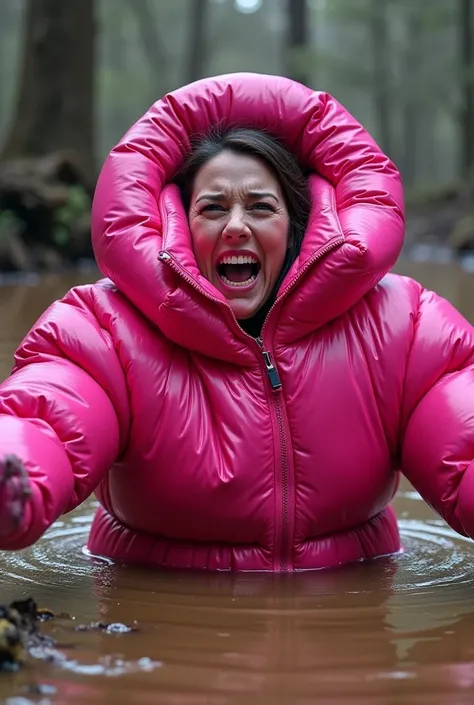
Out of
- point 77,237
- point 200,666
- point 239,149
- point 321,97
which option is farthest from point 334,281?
point 77,237

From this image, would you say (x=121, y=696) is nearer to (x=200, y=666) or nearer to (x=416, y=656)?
(x=200, y=666)

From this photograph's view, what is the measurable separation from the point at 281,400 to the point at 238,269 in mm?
486

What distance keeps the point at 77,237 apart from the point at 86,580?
11.6 meters

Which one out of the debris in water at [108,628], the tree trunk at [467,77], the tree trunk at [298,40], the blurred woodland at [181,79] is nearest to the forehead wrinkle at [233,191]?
the debris in water at [108,628]

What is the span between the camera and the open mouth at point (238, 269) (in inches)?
147

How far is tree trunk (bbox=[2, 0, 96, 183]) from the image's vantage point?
50.1 ft

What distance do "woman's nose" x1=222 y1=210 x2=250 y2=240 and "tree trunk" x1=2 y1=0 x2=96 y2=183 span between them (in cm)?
1216

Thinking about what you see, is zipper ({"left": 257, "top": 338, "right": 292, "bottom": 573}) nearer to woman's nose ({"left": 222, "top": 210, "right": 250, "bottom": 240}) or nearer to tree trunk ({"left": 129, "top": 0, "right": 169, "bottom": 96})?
woman's nose ({"left": 222, "top": 210, "right": 250, "bottom": 240})

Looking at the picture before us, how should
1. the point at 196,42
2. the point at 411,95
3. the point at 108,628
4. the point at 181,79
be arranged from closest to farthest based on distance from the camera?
1. the point at 108,628
2. the point at 196,42
3. the point at 411,95
4. the point at 181,79

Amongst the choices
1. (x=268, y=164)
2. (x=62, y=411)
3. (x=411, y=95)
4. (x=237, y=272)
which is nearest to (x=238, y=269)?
(x=237, y=272)

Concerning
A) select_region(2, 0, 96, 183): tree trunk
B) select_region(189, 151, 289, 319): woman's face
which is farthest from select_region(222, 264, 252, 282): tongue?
select_region(2, 0, 96, 183): tree trunk

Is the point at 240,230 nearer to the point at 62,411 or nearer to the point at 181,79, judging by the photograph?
the point at 62,411

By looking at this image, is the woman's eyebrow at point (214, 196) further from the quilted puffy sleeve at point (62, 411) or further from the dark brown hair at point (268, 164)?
the quilted puffy sleeve at point (62, 411)

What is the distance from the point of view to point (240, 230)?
3.67 m
